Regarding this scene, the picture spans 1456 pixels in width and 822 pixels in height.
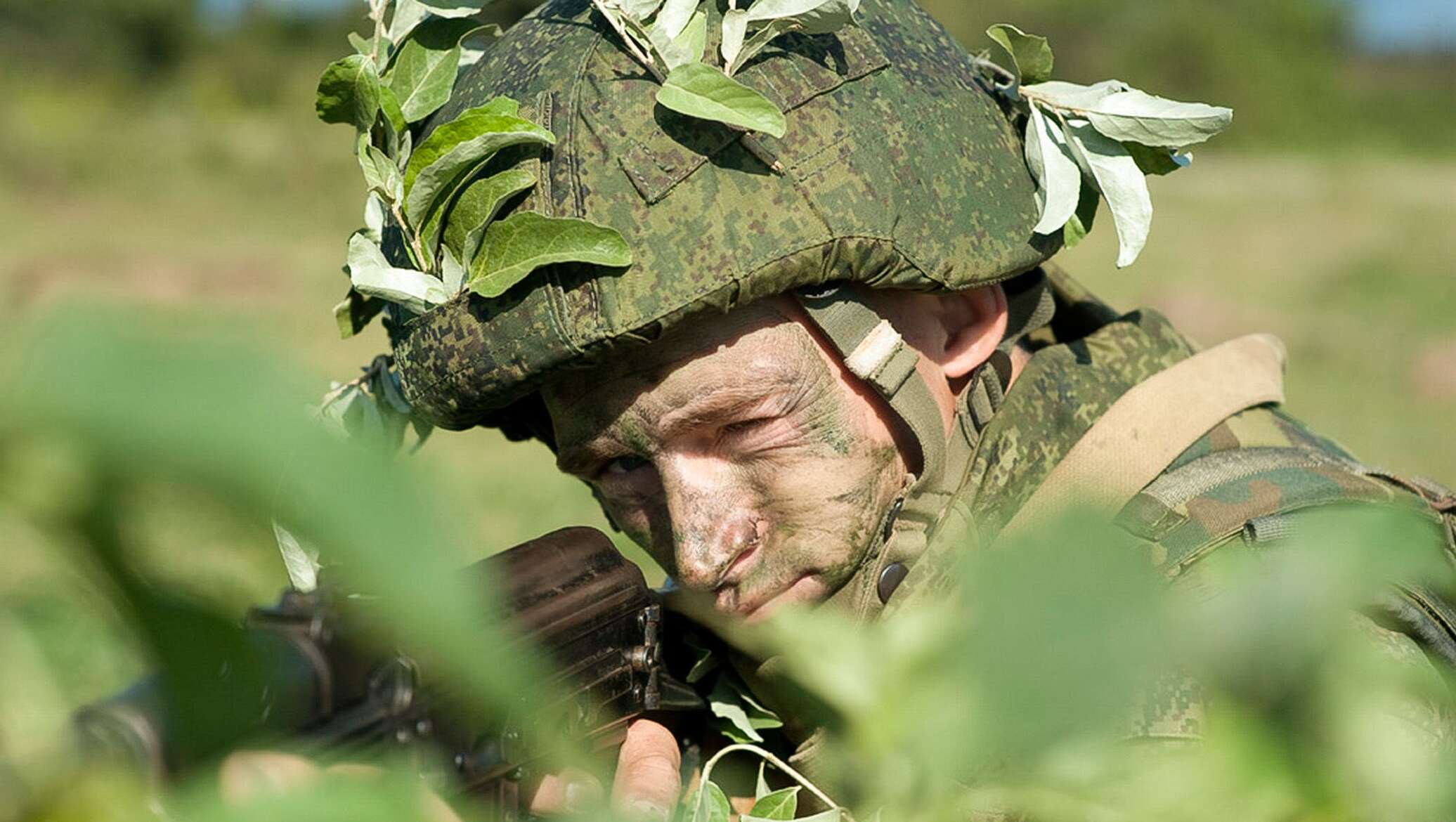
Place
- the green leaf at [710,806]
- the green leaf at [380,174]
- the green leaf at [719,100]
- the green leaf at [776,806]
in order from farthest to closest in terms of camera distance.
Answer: the green leaf at [380,174] < the green leaf at [719,100] < the green leaf at [776,806] < the green leaf at [710,806]

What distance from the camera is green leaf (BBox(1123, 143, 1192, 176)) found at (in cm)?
254

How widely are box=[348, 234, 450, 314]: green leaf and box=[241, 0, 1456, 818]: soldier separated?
3cm

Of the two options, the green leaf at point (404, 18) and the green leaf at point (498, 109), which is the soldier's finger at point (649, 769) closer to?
the green leaf at point (498, 109)

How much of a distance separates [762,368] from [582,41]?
57cm

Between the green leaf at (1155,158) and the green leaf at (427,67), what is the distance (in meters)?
1.10

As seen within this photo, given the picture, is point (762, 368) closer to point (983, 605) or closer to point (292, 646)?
point (292, 646)

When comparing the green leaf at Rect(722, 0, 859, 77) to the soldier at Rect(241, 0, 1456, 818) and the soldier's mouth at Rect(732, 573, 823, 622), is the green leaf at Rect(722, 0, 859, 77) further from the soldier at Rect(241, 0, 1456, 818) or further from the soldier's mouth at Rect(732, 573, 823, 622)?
the soldier's mouth at Rect(732, 573, 823, 622)

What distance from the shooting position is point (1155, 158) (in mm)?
2551

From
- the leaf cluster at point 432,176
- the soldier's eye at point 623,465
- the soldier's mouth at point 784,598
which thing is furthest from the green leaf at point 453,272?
the soldier's mouth at point 784,598

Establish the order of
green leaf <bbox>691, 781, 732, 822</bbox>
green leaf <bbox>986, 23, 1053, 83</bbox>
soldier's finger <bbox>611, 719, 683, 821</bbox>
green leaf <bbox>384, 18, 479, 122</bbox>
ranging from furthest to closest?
1. green leaf <bbox>986, 23, 1053, 83</bbox>
2. green leaf <bbox>384, 18, 479, 122</bbox>
3. soldier's finger <bbox>611, 719, 683, 821</bbox>
4. green leaf <bbox>691, 781, 732, 822</bbox>

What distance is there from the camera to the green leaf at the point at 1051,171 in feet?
8.19

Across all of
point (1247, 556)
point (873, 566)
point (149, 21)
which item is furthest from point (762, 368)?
point (149, 21)

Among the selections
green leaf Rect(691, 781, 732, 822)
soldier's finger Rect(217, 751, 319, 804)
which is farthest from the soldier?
soldier's finger Rect(217, 751, 319, 804)

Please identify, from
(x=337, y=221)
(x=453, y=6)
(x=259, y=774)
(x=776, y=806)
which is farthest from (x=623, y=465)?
(x=337, y=221)
